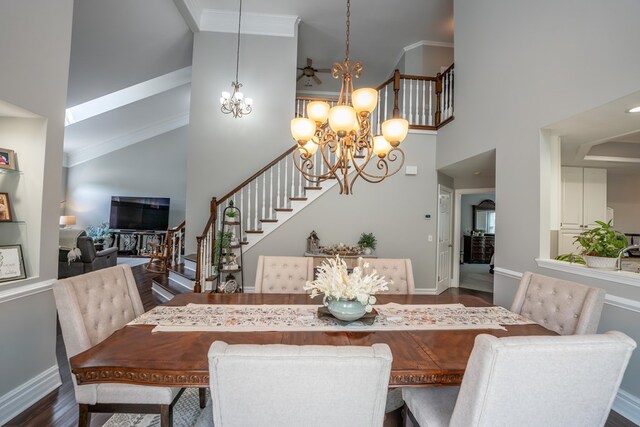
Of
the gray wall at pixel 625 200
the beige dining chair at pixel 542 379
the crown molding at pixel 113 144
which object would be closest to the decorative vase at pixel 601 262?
the beige dining chair at pixel 542 379

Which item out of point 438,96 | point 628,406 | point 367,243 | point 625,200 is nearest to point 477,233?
point 625,200

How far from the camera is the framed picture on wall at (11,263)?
80.0 inches

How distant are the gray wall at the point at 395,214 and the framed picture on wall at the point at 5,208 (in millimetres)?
3442

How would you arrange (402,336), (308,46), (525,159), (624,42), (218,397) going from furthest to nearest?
(308,46) < (525,159) < (624,42) < (402,336) < (218,397)

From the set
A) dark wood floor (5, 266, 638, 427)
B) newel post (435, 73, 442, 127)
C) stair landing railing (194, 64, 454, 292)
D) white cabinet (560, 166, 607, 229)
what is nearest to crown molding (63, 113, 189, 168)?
stair landing railing (194, 64, 454, 292)

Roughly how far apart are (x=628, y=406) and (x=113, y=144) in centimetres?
1217

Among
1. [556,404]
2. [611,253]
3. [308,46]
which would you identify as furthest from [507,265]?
[308,46]

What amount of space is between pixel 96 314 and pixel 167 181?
29.3 ft

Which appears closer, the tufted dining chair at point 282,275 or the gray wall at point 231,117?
the tufted dining chair at point 282,275

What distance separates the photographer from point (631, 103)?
226cm

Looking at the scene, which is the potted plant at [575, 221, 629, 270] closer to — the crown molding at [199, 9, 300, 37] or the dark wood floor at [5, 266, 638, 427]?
the dark wood floor at [5, 266, 638, 427]

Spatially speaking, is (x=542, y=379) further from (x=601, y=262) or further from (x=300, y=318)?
(x=601, y=262)

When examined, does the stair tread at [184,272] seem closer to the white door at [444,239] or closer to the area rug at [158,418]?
the area rug at [158,418]

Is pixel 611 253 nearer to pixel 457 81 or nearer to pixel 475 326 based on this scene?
pixel 475 326
